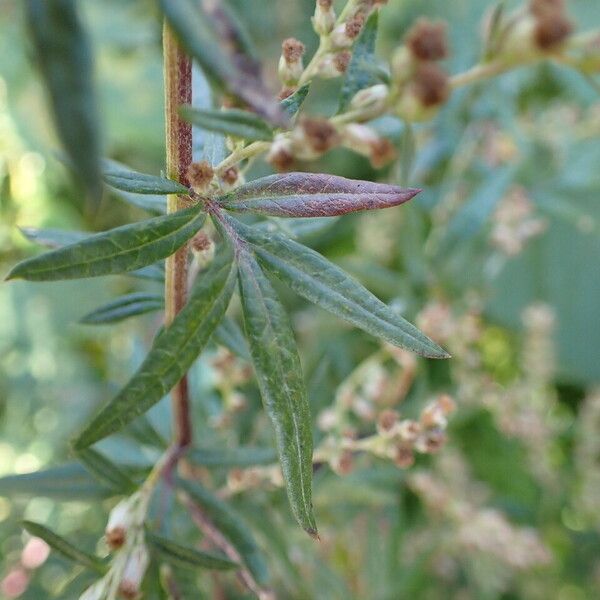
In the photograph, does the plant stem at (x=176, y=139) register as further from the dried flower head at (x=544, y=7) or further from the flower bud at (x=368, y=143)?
the dried flower head at (x=544, y=7)

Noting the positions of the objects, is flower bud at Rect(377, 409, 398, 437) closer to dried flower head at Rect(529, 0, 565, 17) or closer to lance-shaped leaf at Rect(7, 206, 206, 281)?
lance-shaped leaf at Rect(7, 206, 206, 281)

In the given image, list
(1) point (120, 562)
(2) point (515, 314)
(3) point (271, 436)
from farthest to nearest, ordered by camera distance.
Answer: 1. (2) point (515, 314)
2. (3) point (271, 436)
3. (1) point (120, 562)

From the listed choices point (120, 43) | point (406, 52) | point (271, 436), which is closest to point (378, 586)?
point (271, 436)

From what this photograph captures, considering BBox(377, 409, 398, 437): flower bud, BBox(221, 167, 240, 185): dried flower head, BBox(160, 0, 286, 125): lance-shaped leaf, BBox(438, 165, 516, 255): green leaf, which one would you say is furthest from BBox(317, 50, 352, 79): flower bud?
BBox(438, 165, 516, 255): green leaf

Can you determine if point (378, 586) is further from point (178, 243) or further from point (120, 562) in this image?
point (178, 243)

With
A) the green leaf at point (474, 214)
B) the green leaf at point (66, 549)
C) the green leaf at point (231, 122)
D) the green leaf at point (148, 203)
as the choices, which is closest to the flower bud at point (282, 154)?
the green leaf at point (231, 122)
